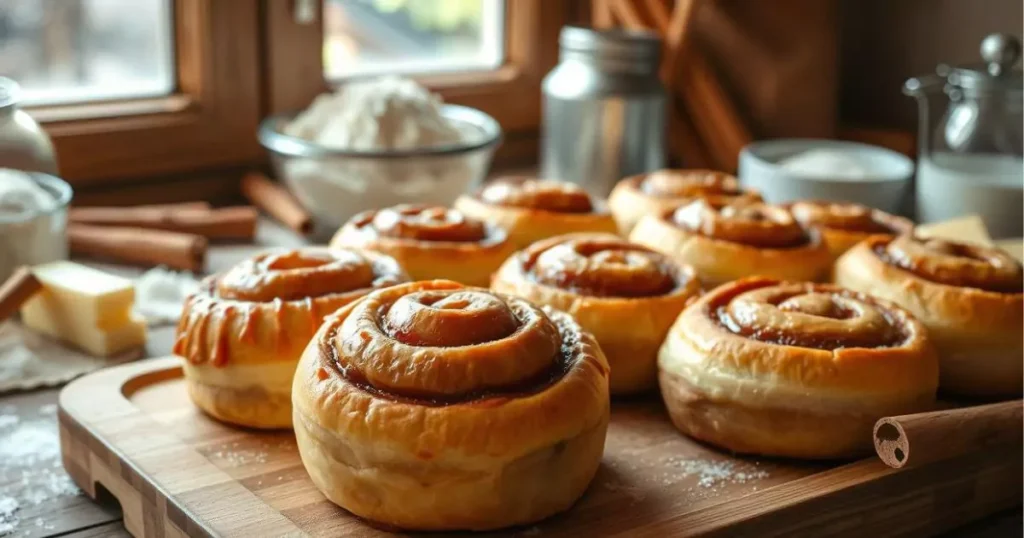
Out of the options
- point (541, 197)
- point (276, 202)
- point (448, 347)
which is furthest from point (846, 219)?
point (276, 202)

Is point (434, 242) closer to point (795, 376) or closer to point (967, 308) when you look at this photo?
point (795, 376)

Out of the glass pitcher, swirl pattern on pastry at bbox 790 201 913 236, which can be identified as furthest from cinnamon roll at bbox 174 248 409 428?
the glass pitcher

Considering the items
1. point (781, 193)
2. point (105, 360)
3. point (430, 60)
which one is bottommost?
point (105, 360)

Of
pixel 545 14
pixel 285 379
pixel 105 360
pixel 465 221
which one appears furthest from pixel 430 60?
pixel 285 379

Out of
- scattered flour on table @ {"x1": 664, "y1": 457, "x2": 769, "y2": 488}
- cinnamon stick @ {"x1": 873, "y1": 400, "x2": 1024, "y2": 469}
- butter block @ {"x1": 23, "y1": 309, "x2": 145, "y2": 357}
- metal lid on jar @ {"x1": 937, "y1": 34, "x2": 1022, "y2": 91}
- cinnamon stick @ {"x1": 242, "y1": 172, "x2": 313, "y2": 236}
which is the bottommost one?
scattered flour on table @ {"x1": 664, "y1": 457, "x2": 769, "y2": 488}

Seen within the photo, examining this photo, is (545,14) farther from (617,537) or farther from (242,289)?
(617,537)

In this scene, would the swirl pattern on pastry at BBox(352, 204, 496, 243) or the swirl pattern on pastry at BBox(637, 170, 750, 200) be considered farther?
the swirl pattern on pastry at BBox(637, 170, 750, 200)

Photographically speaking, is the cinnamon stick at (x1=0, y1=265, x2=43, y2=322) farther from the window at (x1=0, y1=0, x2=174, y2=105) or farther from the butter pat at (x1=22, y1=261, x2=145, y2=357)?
the window at (x1=0, y1=0, x2=174, y2=105)
